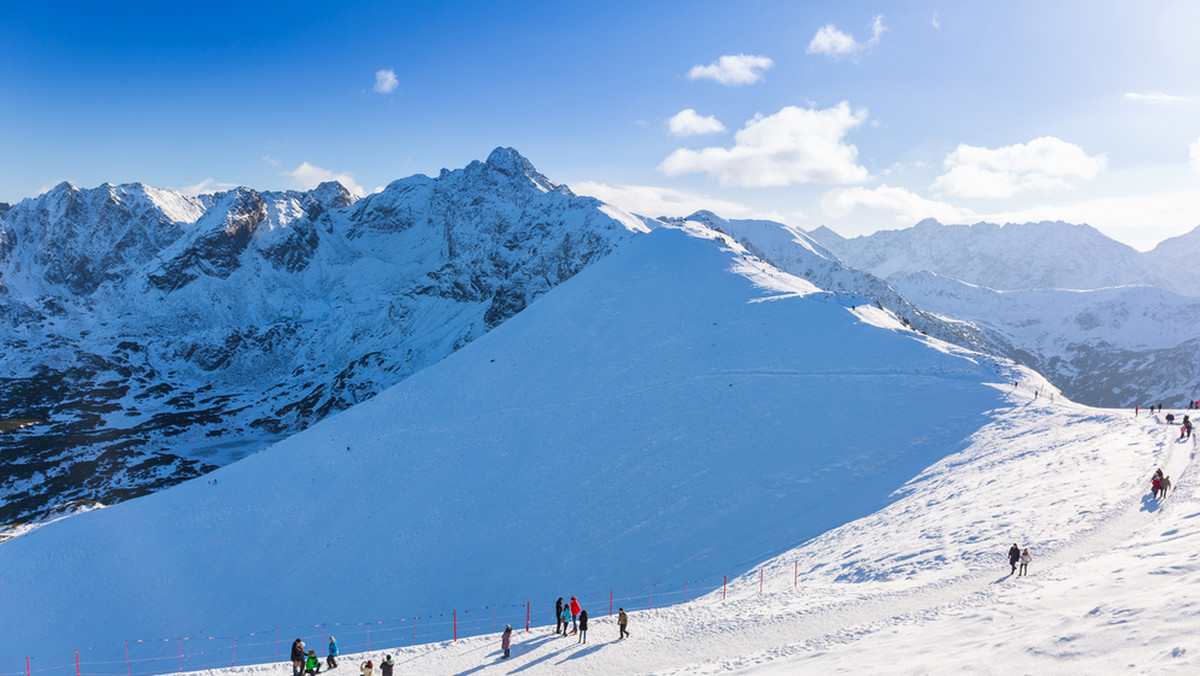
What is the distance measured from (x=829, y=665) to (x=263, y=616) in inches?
1429

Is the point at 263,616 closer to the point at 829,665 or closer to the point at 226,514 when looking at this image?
the point at 226,514

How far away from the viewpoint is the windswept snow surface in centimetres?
3578

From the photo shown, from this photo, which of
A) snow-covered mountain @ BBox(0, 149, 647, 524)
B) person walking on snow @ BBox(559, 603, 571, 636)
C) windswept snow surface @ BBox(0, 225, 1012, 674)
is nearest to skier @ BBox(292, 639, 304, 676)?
windswept snow surface @ BBox(0, 225, 1012, 674)

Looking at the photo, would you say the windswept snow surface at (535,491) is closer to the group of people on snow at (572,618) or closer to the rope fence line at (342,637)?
the rope fence line at (342,637)

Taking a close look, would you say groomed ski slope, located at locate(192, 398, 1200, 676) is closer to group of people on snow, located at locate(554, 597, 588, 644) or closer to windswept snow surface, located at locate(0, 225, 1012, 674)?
group of people on snow, located at locate(554, 597, 588, 644)

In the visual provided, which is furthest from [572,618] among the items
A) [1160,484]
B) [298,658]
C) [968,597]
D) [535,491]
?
[1160,484]

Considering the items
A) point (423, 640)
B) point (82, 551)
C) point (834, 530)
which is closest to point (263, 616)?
point (423, 640)

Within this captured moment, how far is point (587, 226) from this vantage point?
18400cm

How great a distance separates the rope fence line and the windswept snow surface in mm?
320

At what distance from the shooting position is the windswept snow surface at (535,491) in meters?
35.8

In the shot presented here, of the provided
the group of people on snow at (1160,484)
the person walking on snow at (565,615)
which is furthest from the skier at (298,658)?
the group of people on snow at (1160,484)

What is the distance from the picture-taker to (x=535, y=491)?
42750 mm

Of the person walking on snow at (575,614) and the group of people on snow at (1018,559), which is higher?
the group of people on snow at (1018,559)

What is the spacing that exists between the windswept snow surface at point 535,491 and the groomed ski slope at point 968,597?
147 centimetres
